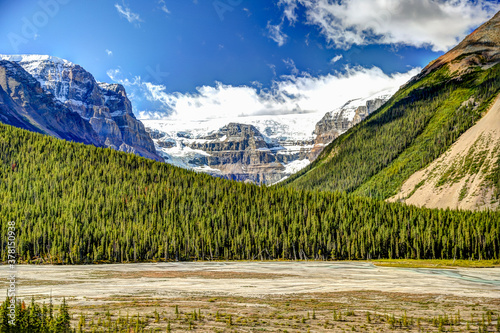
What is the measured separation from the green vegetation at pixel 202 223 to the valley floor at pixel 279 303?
64.0 m

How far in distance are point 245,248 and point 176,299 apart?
94485 millimetres

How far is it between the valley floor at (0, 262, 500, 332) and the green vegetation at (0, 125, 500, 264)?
64.0 metres

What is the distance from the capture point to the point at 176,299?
51.0 m

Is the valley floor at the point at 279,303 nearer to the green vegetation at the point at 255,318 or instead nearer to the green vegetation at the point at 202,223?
the green vegetation at the point at 255,318

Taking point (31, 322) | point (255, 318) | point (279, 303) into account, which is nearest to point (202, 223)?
point (279, 303)

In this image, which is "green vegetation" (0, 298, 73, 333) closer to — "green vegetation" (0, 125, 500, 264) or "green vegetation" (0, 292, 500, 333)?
"green vegetation" (0, 292, 500, 333)

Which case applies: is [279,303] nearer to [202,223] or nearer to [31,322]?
[31,322]

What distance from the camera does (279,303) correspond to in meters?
47.9

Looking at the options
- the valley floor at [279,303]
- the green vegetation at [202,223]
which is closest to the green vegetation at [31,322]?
the valley floor at [279,303]

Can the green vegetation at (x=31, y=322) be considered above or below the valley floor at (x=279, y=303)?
above

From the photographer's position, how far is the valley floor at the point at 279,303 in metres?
36.7

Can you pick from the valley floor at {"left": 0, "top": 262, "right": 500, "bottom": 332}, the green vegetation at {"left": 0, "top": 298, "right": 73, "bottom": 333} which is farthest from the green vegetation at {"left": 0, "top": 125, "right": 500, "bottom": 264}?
→ the green vegetation at {"left": 0, "top": 298, "right": 73, "bottom": 333}

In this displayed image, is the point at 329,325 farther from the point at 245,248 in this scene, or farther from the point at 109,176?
the point at 109,176

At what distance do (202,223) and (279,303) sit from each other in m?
107
